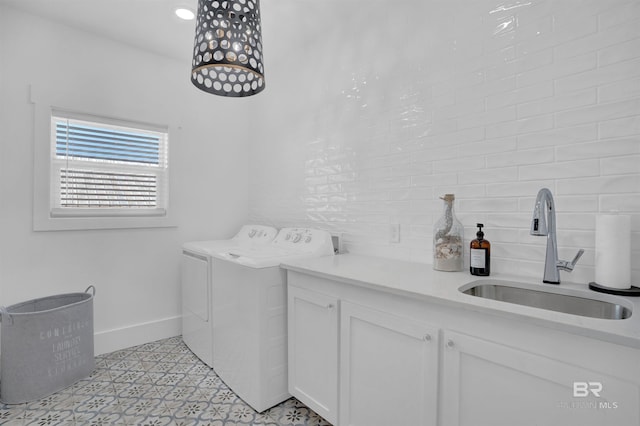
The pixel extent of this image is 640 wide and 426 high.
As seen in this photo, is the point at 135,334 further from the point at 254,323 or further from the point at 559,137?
the point at 559,137

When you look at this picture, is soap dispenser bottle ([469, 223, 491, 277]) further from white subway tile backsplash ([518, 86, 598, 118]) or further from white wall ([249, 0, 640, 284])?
white subway tile backsplash ([518, 86, 598, 118])

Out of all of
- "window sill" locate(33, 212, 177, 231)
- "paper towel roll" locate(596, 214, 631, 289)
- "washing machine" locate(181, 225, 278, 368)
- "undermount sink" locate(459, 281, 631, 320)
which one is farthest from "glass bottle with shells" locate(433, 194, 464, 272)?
"window sill" locate(33, 212, 177, 231)

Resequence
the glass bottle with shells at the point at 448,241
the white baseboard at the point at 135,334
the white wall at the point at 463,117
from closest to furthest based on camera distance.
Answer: the white wall at the point at 463,117 < the glass bottle with shells at the point at 448,241 < the white baseboard at the point at 135,334

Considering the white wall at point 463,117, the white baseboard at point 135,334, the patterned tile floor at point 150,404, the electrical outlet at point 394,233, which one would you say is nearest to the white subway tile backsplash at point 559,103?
the white wall at point 463,117

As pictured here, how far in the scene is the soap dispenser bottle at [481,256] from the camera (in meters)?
1.47

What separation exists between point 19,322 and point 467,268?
8.65 ft

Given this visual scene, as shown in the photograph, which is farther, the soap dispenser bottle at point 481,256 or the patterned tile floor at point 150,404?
the patterned tile floor at point 150,404

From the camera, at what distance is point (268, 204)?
3.09m

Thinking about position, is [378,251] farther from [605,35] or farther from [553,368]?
[605,35]

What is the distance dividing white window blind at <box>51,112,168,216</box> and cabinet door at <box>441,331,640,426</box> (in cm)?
268

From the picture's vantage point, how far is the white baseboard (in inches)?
100
